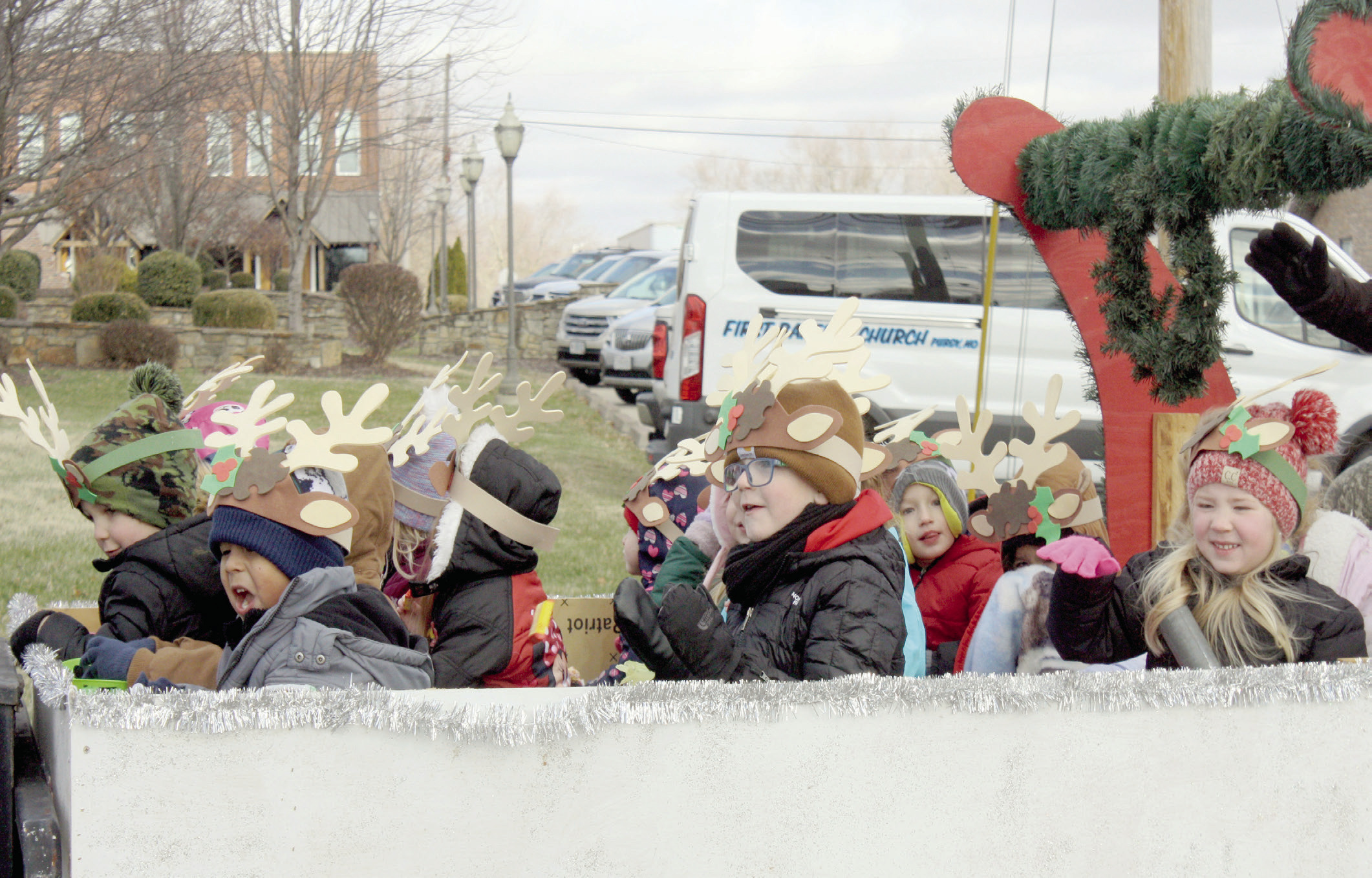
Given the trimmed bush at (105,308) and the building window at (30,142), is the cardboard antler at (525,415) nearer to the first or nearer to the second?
the building window at (30,142)

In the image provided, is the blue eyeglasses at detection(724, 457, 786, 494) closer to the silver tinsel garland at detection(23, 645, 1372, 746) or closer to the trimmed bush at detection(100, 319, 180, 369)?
the silver tinsel garland at detection(23, 645, 1372, 746)

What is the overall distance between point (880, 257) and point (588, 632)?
539 cm

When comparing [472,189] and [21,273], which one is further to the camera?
[472,189]

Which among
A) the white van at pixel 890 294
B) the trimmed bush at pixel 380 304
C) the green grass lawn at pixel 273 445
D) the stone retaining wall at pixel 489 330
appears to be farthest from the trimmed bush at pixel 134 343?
the white van at pixel 890 294

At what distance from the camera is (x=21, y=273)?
2142 centimetres

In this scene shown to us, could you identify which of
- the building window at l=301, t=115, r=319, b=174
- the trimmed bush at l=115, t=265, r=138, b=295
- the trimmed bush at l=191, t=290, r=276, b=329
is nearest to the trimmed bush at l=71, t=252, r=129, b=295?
the trimmed bush at l=115, t=265, r=138, b=295

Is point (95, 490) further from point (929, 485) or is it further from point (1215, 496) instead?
point (1215, 496)

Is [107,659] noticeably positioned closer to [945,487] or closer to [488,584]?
[488,584]

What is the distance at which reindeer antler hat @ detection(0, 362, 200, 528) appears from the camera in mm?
2732

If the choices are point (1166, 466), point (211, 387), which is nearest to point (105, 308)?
point (211, 387)

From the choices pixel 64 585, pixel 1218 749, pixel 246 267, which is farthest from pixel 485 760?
pixel 246 267

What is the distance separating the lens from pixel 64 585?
5723 millimetres

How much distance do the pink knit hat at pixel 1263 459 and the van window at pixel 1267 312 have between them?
17.9ft

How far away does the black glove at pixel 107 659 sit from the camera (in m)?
2.29
